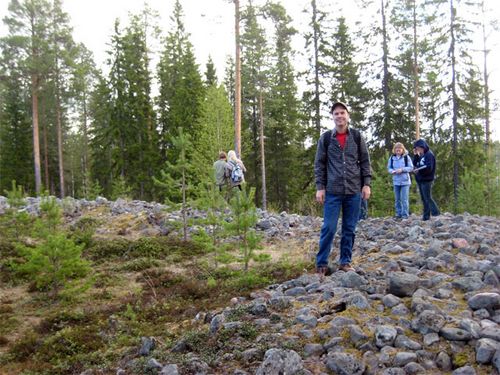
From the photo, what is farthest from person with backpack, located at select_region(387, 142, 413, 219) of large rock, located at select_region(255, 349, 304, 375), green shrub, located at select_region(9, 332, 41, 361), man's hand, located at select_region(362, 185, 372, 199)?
green shrub, located at select_region(9, 332, 41, 361)

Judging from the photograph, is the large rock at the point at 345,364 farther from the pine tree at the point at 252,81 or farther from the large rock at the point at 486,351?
the pine tree at the point at 252,81

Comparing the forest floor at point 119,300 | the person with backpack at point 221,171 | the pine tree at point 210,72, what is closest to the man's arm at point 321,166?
the forest floor at point 119,300

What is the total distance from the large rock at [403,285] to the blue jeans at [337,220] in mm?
1210

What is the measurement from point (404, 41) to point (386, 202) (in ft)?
48.5

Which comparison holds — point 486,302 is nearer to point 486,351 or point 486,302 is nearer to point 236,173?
point 486,351

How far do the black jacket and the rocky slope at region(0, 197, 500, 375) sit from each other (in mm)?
1177

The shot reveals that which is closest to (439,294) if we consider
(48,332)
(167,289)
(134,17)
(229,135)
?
(167,289)

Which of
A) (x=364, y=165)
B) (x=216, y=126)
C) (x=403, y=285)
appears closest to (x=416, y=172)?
(x=364, y=165)

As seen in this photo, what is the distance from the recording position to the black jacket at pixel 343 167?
556cm

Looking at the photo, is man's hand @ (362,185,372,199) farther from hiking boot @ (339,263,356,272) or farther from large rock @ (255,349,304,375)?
large rock @ (255,349,304,375)

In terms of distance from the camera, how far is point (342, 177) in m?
5.55

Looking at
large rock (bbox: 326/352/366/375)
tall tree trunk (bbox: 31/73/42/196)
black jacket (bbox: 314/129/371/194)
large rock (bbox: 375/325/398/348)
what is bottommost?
large rock (bbox: 326/352/366/375)

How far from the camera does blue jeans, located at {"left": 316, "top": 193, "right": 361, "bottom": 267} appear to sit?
5.59m

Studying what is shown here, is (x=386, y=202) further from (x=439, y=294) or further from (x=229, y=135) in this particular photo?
(x=229, y=135)
